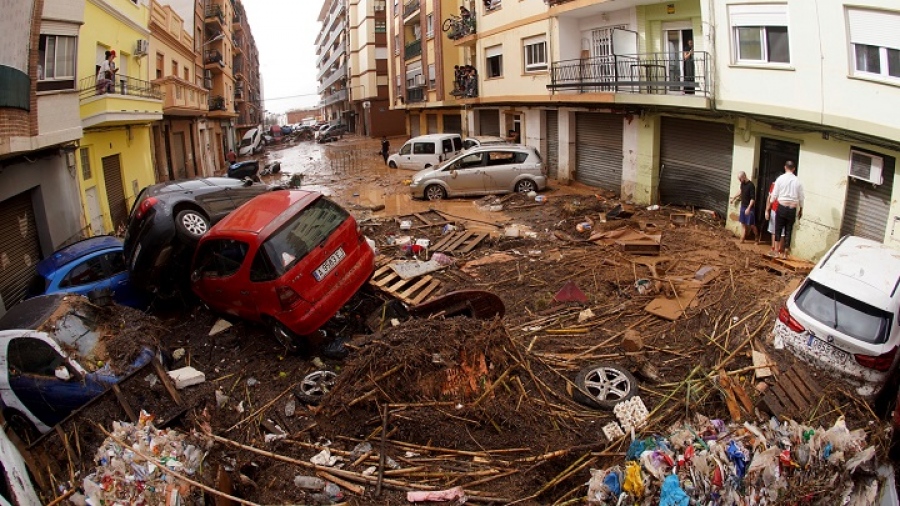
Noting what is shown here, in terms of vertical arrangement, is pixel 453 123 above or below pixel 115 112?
below

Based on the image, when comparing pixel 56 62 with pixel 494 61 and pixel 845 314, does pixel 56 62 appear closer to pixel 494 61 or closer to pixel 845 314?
pixel 845 314

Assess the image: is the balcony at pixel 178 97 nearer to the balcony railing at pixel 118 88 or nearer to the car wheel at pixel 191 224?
the balcony railing at pixel 118 88

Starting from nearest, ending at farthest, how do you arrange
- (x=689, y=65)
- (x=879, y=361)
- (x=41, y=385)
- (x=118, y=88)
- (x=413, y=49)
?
(x=879, y=361), (x=41, y=385), (x=689, y=65), (x=118, y=88), (x=413, y=49)

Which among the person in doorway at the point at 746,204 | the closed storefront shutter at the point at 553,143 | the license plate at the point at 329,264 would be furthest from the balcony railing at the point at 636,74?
the license plate at the point at 329,264

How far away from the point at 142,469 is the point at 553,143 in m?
18.8

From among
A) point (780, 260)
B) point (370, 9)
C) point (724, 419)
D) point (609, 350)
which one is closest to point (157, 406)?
point (609, 350)

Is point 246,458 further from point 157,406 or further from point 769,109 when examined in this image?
point 769,109

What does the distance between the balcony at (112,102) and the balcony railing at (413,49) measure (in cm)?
1847

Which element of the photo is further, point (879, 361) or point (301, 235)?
point (301, 235)

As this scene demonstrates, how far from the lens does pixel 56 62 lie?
479 inches

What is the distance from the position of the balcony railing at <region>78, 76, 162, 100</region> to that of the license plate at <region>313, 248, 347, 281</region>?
32.1 feet

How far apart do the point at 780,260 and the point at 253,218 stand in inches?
329

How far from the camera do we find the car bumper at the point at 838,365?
5.70 meters

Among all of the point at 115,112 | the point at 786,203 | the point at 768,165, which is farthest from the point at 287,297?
the point at 115,112
